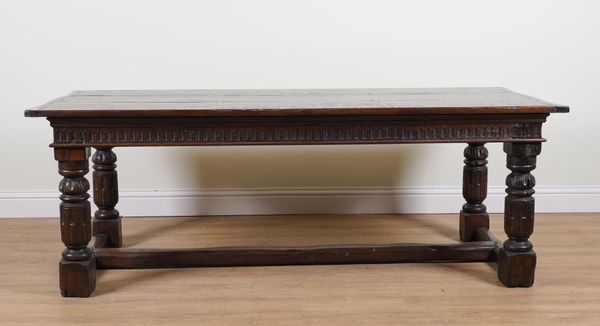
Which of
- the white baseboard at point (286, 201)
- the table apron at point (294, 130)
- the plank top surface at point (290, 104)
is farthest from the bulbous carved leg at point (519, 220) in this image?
the white baseboard at point (286, 201)

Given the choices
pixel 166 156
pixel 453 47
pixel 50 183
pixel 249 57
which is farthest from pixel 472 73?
pixel 50 183

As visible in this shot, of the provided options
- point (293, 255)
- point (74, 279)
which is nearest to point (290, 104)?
point (293, 255)

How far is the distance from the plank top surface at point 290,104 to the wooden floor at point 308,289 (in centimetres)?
65

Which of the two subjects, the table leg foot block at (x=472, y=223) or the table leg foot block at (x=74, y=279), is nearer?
the table leg foot block at (x=74, y=279)

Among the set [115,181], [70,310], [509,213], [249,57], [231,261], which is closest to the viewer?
[70,310]

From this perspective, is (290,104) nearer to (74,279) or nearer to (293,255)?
(293,255)

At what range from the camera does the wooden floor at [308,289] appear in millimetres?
2609

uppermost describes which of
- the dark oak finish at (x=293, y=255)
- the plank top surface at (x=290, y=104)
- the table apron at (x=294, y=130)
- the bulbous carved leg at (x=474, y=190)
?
the plank top surface at (x=290, y=104)

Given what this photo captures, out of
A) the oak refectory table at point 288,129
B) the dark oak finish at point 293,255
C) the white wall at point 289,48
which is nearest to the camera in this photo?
the oak refectory table at point 288,129

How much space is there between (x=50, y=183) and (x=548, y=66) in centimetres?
255

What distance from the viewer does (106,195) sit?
3.40 metres

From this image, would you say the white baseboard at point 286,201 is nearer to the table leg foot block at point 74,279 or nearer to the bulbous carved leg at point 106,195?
the bulbous carved leg at point 106,195

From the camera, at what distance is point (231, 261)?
3.11 m

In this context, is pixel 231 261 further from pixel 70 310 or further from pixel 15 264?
pixel 15 264
